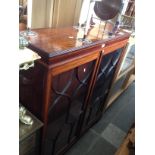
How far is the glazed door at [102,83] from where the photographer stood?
142 centimetres

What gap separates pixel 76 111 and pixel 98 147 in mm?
624

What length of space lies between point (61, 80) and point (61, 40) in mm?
238

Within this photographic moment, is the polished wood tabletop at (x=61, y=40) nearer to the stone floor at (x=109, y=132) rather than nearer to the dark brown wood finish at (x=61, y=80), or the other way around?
the dark brown wood finish at (x=61, y=80)

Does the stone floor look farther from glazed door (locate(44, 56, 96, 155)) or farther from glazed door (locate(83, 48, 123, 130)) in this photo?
glazed door (locate(44, 56, 96, 155))

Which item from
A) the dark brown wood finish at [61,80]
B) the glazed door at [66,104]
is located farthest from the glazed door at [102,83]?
the glazed door at [66,104]

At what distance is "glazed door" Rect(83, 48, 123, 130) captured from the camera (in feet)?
4.67

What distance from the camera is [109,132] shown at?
1.97 meters

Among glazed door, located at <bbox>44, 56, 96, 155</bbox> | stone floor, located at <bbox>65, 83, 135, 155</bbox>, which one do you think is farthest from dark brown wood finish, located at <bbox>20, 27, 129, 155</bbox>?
Result: stone floor, located at <bbox>65, 83, 135, 155</bbox>

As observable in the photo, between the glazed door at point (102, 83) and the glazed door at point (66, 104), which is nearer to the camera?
the glazed door at point (66, 104)

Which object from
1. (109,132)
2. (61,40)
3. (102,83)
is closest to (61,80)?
(61,40)

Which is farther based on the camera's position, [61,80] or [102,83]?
[102,83]

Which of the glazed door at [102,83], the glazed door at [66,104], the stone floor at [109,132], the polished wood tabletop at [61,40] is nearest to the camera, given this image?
the polished wood tabletop at [61,40]

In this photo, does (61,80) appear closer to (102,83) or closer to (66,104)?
(66,104)
